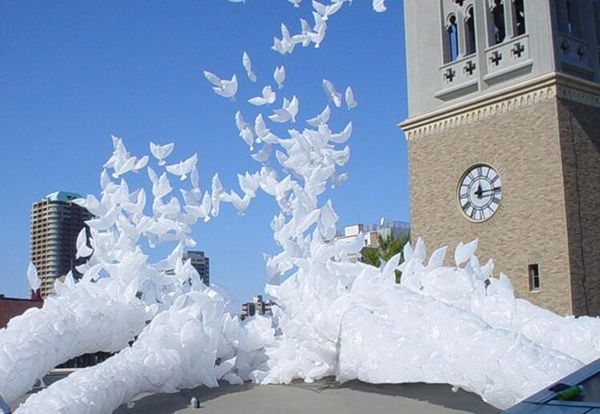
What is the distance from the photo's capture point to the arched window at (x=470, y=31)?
20609mm

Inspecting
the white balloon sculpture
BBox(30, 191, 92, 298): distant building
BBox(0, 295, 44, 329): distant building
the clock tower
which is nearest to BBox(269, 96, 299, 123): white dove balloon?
the white balloon sculpture

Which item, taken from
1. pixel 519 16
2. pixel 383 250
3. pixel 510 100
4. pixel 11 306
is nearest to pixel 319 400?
pixel 510 100

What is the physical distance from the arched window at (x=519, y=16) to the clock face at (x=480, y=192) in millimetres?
3648

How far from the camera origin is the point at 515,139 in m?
18.6

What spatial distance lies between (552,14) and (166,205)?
40.5 feet

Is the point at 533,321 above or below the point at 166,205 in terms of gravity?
below

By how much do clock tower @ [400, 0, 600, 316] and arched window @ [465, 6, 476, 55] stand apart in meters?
0.03

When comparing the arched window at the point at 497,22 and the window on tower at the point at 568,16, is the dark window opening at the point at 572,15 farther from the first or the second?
the arched window at the point at 497,22

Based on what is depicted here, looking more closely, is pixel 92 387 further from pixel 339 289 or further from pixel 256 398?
pixel 339 289

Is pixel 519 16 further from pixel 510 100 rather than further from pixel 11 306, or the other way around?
pixel 11 306

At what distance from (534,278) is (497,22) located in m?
7.01

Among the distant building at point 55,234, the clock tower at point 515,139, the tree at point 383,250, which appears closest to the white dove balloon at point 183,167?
the clock tower at point 515,139

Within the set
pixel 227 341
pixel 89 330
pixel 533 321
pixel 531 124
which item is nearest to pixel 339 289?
pixel 227 341

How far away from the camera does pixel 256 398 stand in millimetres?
8680
